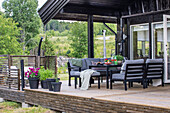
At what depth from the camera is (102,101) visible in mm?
5848

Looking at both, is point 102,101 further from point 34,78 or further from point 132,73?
point 34,78

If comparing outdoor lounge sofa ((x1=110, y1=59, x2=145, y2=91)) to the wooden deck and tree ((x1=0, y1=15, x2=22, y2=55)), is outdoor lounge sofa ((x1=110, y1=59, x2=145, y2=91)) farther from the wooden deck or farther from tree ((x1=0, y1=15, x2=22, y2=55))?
tree ((x1=0, y1=15, x2=22, y2=55))

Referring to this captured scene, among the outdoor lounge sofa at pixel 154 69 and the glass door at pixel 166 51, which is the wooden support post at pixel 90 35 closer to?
the glass door at pixel 166 51

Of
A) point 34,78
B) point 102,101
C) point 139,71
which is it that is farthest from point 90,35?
point 102,101

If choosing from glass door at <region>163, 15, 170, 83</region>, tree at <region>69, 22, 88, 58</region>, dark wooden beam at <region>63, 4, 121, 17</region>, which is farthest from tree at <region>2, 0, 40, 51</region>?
glass door at <region>163, 15, 170, 83</region>

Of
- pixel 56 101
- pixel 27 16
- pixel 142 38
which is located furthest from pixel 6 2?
pixel 56 101

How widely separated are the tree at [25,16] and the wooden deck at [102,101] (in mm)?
23672

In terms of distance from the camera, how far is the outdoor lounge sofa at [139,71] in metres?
7.46

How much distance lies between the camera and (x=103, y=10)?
11109 mm

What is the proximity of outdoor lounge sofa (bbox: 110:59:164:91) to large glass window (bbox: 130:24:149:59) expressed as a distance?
1.80 m

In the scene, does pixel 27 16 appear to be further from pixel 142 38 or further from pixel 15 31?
pixel 142 38

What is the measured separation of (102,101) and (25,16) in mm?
27144

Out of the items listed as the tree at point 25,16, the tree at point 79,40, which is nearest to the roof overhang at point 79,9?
the tree at point 79,40

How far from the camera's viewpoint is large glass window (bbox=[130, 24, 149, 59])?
32.5ft
